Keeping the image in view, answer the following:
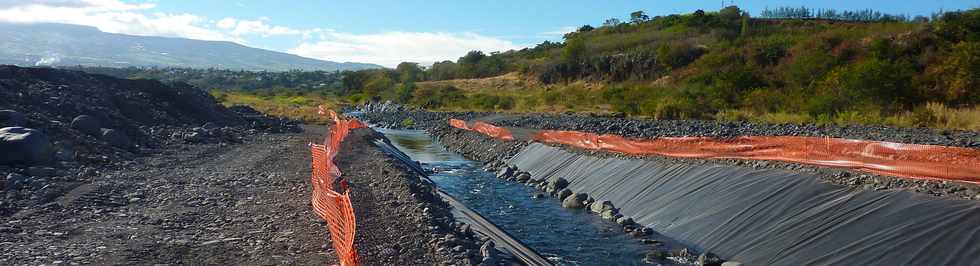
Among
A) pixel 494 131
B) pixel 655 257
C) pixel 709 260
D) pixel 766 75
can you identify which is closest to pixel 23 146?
pixel 655 257

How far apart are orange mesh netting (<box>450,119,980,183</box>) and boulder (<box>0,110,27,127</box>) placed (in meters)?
17.1

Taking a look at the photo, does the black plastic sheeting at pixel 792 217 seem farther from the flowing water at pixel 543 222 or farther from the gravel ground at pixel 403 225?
the gravel ground at pixel 403 225

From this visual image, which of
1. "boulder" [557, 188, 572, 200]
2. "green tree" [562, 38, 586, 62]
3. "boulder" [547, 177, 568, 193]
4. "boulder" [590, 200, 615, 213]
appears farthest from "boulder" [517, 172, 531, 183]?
"green tree" [562, 38, 586, 62]

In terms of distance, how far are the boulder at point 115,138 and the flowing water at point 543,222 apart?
998 cm

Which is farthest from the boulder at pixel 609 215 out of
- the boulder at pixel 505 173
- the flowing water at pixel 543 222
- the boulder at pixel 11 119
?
the boulder at pixel 11 119

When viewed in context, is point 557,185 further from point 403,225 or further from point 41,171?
point 41,171

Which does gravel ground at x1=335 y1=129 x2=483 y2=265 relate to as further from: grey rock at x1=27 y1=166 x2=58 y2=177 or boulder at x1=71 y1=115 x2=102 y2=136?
boulder at x1=71 y1=115 x2=102 y2=136

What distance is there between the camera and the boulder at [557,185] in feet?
63.5

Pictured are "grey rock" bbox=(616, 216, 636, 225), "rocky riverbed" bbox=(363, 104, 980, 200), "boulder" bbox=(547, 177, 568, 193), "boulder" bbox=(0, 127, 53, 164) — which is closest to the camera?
"rocky riverbed" bbox=(363, 104, 980, 200)

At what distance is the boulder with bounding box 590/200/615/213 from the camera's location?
15.7 meters

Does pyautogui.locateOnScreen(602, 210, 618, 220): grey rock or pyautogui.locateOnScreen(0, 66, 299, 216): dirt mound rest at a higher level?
pyautogui.locateOnScreen(0, 66, 299, 216): dirt mound

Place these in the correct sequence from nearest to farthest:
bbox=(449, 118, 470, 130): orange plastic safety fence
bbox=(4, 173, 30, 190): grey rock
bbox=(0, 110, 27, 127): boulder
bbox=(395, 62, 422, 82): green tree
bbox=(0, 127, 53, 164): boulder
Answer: bbox=(4, 173, 30, 190): grey rock
bbox=(0, 127, 53, 164): boulder
bbox=(0, 110, 27, 127): boulder
bbox=(449, 118, 470, 130): orange plastic safety fence
bbox=(395, 62, 422, 82): green tree

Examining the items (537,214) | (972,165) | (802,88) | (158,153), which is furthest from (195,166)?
(802,88)

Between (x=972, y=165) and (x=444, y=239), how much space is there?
7920mm
